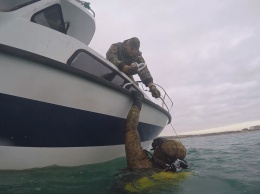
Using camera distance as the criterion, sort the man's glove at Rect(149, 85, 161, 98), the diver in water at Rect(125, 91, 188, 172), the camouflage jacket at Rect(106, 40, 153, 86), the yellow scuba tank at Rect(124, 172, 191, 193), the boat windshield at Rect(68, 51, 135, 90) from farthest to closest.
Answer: the man's glove at Rect(149, 85, 161, 98) < the camouflage jacket at Rect(106, 40, 153, 86) < the boat windshield at Rect(68, 51, 135, 90) < the diver in water at Rect(125, 91, 188, 172) < the yellow scuba tank at Rect(124, 172, 191, 193)

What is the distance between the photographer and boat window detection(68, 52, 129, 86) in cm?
367

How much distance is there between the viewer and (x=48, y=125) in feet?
10.4

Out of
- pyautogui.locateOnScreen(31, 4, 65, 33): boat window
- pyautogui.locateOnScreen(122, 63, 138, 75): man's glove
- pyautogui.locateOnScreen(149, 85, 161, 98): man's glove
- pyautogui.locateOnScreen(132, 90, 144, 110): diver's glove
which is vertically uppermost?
pyautogui.locateOnScreen(31, 4, 65, 33): boat window

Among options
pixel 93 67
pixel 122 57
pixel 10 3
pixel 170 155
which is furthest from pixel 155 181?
pixel 10 3

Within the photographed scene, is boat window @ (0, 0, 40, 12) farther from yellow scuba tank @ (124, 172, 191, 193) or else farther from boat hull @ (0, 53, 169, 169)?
yellow scuba tank @ (124, 172, 191, 193)

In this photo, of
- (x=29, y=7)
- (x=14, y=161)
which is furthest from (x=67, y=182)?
(x=29, y=7)

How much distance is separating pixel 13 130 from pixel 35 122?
0.83 feet

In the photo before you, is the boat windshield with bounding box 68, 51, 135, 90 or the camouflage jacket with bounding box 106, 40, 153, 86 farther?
the camouflage jacket with bounding box 106, 40, 153, 86

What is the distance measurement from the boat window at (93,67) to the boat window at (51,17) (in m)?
0.78

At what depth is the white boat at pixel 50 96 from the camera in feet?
9.57

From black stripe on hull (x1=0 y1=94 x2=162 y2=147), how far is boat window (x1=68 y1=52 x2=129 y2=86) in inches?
25.7

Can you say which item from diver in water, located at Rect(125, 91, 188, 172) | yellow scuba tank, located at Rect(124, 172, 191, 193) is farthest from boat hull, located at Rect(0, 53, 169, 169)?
yellow scuba tank, located at Rect(124, 172, 191, 193)

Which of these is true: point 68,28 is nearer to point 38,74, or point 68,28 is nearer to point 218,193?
point 38,74

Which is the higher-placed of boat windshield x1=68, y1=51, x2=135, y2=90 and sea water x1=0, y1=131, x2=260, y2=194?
boat windshield x1=68, y1=51, x2=135, y2=90
